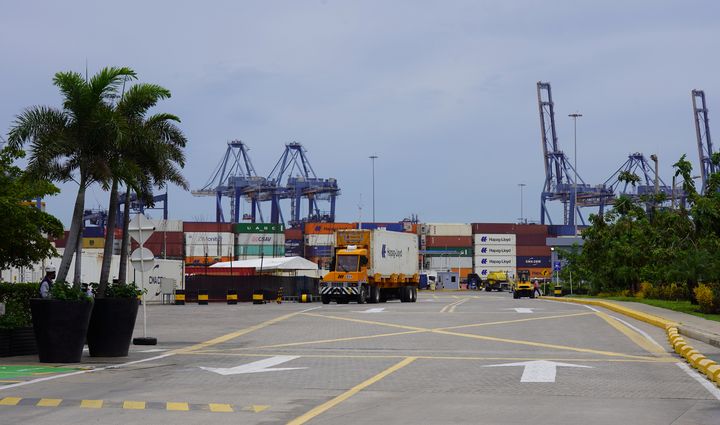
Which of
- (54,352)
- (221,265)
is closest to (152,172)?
(54,352)

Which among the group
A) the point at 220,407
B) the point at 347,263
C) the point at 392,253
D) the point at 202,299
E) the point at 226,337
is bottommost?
the point at 220,407

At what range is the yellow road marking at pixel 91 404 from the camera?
36.0ft

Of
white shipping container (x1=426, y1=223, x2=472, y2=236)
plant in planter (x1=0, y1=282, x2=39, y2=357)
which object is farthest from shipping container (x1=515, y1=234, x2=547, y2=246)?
plant in planter (x1=0, y1=282, x2=39, y2=357)

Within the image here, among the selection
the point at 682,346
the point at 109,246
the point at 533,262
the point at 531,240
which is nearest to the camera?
the point at 682,346

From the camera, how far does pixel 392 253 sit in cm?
5606

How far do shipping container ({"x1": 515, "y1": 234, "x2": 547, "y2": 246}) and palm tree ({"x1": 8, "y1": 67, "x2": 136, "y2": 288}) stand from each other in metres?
157

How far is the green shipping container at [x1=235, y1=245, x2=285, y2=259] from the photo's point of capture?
167 m

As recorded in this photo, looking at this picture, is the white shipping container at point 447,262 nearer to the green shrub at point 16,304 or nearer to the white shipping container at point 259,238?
the white shipping container at point 259,238

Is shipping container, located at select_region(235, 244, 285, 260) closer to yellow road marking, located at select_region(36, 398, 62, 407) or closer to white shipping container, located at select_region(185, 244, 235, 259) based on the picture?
white shipping container, located at select_region(185, 244, 235, 259)

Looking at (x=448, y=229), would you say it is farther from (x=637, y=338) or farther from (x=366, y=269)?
(x=637, y=338)

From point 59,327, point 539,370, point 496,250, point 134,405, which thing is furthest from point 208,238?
point 134,405

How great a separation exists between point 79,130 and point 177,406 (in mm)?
10813

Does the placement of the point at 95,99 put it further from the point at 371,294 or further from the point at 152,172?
the point at 371,294

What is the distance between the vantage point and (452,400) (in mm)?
11688
